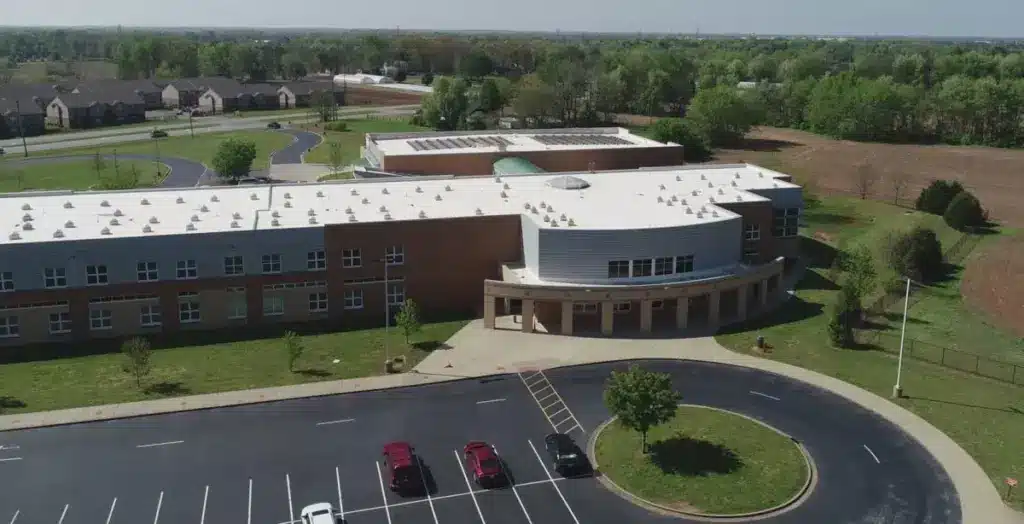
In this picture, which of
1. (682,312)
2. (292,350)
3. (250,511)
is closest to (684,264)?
(682,312)

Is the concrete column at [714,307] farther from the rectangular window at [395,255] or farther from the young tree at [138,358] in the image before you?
the young tree at [138,358]

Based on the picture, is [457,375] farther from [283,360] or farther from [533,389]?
[283,360]

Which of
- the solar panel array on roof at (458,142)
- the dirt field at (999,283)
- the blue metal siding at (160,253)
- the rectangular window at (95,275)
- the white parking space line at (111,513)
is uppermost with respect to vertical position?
the solar panel array on roof at (458,142)

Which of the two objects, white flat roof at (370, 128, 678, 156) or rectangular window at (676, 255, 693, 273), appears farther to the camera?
white flat roof at (370, 128, 678, 156)

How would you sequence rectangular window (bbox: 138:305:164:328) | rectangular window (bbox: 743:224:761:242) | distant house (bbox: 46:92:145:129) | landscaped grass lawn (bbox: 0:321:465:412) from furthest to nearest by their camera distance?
1. distant house (bbox: 46:92:145:129)
2. rectangular window (bbox: 743:224:761:242)
3. rectangular window (bbox: 138:305:164:328)
4. landscaped grass lawn (bbox: 0:321:465:412)

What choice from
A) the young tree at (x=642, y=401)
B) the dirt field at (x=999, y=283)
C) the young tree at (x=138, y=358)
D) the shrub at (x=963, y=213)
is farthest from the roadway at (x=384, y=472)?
the shrub at (x=963, y=213)

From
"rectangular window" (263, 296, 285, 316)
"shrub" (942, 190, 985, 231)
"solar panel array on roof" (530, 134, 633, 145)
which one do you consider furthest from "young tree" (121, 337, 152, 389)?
"shrub" (942, 190, 985, 231)

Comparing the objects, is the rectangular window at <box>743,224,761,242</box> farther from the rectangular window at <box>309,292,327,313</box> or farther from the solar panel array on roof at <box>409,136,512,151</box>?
the solar panel array on roof at <box>409,136,512,151</box>
